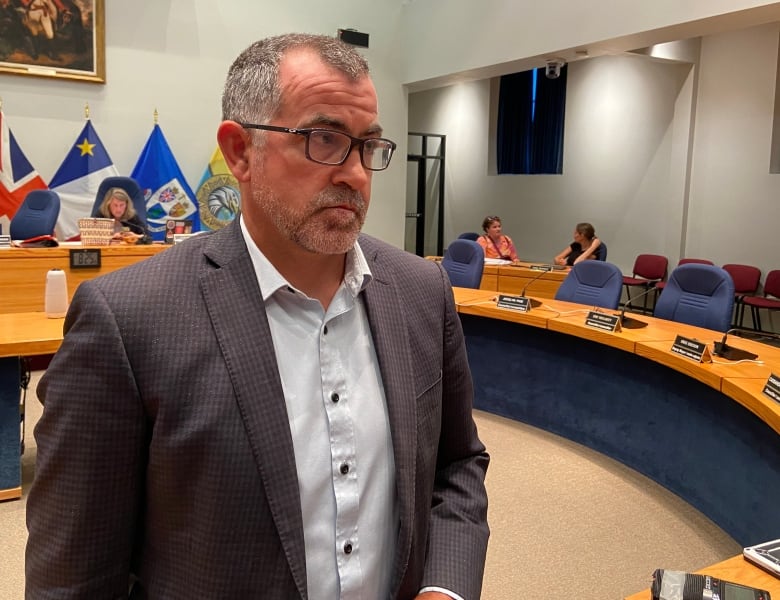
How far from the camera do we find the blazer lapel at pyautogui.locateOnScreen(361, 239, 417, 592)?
0.94m

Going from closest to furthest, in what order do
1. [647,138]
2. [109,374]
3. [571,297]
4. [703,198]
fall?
[109,374] → [571,297] → [703,198] → [647,138]

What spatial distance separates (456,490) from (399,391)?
9.4 inches

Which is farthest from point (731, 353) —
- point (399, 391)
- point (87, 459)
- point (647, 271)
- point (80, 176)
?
point (80, 176)

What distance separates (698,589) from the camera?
1.19 metres

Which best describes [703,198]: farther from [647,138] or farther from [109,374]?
[109,374]

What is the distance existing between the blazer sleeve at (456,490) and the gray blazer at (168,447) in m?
0.27

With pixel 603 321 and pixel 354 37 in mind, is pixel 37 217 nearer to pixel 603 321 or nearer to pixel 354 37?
pixel 354 37

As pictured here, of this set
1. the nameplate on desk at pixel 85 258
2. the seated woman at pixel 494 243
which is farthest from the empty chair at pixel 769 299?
the nameplate on desk at pixel 85 258

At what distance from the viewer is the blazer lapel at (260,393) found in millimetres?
824

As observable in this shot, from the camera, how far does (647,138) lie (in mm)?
8242

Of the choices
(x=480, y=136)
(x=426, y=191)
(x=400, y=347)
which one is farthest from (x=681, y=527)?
(x=426, y=191)

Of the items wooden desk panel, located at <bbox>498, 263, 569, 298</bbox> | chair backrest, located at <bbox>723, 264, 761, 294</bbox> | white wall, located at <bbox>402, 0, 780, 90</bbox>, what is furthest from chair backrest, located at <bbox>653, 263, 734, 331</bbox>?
chair backrest, located at <bbox>723, 264, 761, 294</bbox>

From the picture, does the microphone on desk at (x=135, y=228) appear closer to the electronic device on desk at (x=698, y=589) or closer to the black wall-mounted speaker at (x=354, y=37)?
the black wall-mounted speaker at (x=354, y=37)

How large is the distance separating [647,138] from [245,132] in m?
8.24
